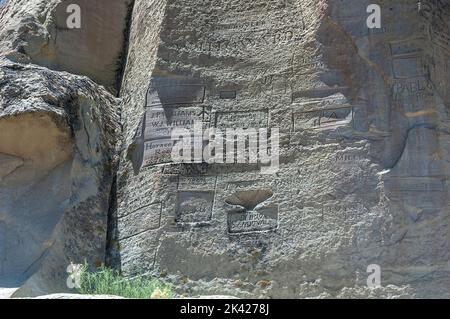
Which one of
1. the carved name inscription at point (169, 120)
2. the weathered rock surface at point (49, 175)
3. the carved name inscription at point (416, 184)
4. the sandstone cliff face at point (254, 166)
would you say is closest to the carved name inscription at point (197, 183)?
the sandstone cliff face at point (254, 166)

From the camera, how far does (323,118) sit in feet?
31.7

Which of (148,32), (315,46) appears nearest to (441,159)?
(315,46)

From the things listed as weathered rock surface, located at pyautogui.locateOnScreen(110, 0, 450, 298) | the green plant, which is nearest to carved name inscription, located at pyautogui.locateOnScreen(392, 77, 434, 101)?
weathered rock surface, located at pyautogui.locateOnScreen(110, 0, 450, 298)

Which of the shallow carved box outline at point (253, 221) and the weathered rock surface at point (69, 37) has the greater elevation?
the weathered rock surface at point (69, 37)

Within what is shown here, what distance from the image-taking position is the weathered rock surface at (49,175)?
30.6 feet

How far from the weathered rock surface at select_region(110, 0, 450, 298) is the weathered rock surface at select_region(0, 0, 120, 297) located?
305 mm

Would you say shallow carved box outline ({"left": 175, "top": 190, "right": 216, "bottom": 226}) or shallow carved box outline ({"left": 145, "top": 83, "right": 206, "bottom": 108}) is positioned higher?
shallow carved box outline ({"left": 145, "top": 83, "right": 206, "bottom": 108})

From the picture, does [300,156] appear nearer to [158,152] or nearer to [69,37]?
[158,152]

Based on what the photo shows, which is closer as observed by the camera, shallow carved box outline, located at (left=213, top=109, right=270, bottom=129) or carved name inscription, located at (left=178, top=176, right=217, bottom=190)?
carved name inscription, located at (left=178, top=176, right=217, bottom=190)

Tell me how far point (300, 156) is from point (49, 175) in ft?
7.54

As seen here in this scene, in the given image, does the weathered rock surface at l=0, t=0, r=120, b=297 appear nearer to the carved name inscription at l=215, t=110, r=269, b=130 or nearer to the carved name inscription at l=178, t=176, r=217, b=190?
the carved name inscription at l=178, t=176, r=217, b=190

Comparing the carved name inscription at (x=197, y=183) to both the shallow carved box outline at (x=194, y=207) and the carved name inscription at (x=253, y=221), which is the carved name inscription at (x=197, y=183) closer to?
the shallow carved box outline at (x=194, y=207)

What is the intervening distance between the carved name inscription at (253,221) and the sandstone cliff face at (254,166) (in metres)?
0.01

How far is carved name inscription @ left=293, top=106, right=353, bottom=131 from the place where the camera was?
959 cm
